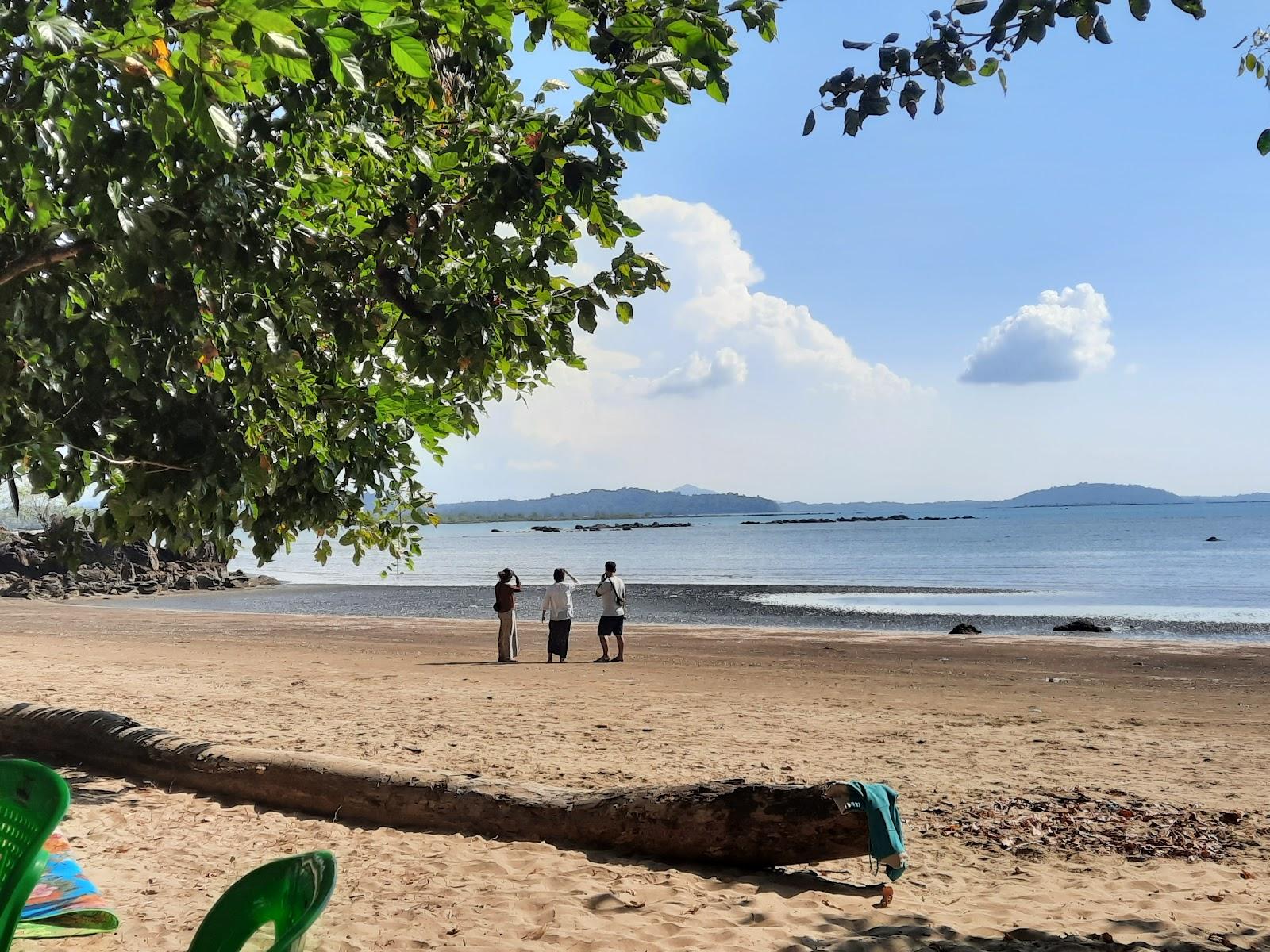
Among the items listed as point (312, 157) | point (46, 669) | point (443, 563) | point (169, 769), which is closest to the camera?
point (312, 157)

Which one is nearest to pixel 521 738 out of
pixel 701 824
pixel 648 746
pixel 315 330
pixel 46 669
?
pixel 648 746

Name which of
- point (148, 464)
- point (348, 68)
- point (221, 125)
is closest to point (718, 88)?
point (348, 68)

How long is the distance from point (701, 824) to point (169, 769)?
184 inches

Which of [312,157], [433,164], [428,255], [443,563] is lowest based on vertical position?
[443,563]

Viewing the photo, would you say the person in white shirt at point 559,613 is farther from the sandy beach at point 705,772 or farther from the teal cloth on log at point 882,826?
the teal cloth on log at point 882,826

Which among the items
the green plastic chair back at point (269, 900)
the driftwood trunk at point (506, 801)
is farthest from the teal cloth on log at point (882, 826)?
the green plastic chair back at point (269, 900)

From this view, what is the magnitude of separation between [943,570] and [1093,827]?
2266 inches

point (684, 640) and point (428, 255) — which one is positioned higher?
point (428, 255)

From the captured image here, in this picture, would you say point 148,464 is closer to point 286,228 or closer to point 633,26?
point 286,228

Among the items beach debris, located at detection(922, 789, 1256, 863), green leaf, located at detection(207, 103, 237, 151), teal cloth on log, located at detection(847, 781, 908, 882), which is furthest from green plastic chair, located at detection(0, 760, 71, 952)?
beach debris, located at detection(922, 789, 1256, 863)

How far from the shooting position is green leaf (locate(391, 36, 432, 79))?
265cm

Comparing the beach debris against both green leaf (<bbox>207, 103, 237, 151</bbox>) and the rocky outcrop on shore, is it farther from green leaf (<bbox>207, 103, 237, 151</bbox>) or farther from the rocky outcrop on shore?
the rocky outcrop on shore

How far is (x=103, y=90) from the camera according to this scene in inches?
132

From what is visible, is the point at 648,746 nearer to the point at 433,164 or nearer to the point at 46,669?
the point at 433,164
